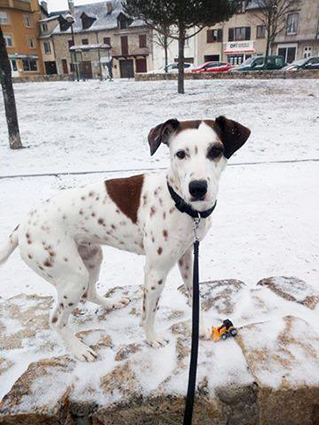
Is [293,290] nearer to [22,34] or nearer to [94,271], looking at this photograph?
[94,271]

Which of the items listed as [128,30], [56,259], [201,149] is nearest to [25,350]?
[56,259]

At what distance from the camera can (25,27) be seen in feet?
180

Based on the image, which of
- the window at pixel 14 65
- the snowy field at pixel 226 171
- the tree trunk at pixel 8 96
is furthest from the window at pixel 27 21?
the tree trunk at pixel 8 96

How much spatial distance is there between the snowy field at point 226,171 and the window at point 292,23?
34063 mm

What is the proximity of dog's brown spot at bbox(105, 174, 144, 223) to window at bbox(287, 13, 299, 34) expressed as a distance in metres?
53.7

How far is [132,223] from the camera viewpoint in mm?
2670

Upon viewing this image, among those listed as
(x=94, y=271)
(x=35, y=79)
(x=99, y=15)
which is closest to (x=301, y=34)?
(x=99, y=15)

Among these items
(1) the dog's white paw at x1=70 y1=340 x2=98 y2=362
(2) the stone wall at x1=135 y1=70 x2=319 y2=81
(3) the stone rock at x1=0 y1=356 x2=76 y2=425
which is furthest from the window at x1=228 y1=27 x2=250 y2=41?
(3) the stone rock at x1=0 y1=356 x2=76 y2=425

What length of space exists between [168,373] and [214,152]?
5.41 ft

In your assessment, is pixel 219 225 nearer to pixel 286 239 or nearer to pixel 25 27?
pixel 286 239

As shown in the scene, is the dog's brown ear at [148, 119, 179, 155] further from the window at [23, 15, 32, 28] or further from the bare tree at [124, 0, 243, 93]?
the window at [23, 15, 32, 28]

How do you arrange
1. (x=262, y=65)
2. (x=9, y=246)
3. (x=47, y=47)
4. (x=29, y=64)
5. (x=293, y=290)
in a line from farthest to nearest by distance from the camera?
1. (x=47, y=47)
2. (x=29, y=64)
3. (x=262, y=65)
4. (x=293, y=290)
5. (x=9, y=246)

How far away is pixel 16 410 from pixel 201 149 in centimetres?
213

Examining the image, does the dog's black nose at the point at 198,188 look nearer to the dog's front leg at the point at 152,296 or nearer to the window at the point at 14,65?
the dog's front leg at the point at 152,296
